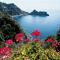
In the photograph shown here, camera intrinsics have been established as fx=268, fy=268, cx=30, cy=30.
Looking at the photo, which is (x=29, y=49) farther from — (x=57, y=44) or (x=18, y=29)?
(x=18, y=29)

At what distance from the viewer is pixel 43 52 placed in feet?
20.6

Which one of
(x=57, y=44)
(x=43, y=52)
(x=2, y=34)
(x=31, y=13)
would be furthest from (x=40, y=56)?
(x=31, y=13)

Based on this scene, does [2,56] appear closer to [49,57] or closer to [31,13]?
[49,57]

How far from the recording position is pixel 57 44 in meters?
10.4

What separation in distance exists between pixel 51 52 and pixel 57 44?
4097 millimetres

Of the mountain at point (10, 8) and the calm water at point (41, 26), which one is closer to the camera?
the calm water at point (41, 26)

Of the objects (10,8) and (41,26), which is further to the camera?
(10,8)

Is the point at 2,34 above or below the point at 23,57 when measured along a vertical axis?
below

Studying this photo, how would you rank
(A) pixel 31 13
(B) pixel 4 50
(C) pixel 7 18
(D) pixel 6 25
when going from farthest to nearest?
(A) pixel 31 13, (C) pixel 7 18, (D) pixel 6 25, (B) pixel 4 50

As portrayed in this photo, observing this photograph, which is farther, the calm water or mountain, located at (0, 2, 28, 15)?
mountain, located at (0, 2, 28, 15)

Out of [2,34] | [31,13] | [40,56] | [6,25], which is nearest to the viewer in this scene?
[40,56]

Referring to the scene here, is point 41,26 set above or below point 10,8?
below

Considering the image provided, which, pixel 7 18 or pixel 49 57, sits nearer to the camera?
pixel 49 57

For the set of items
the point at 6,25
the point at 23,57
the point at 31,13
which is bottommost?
the point at 31,13
